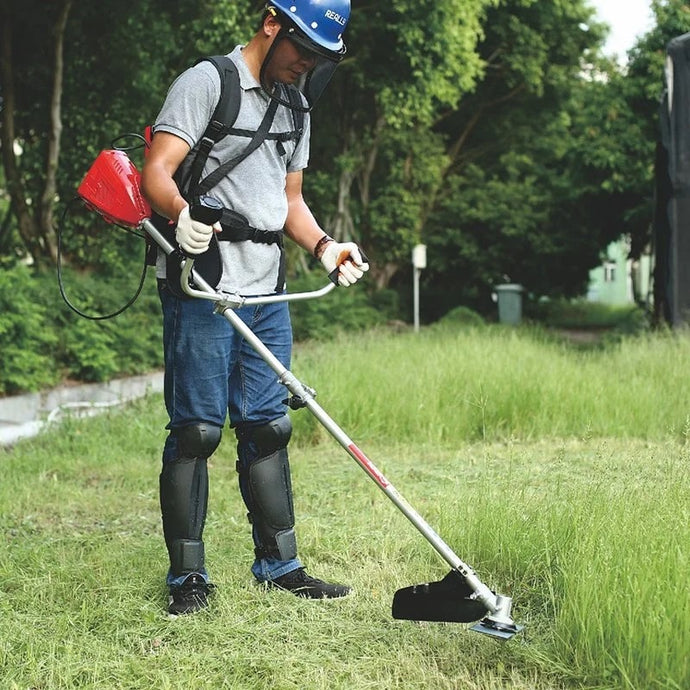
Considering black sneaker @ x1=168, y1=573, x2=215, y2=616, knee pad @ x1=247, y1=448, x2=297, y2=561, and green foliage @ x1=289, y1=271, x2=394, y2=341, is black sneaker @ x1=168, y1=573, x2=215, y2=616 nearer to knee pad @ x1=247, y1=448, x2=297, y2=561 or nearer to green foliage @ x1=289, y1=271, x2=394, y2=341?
knee pad @ x1=247, y1=448, x2=297, y2=561

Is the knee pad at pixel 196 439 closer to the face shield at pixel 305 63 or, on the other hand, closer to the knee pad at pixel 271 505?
the knee pad at pixel 271 505

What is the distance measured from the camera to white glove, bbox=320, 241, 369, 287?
335 centimetres

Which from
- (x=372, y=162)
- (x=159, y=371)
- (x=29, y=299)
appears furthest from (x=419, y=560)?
(x=372, y=162)

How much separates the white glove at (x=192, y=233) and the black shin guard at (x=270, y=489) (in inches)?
30.9

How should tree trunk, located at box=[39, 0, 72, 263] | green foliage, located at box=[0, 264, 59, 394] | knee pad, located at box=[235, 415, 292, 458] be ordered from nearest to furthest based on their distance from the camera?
knee pad, located at box=[235, 415, 292, 458] → green foliage, located at box=[0, 264, 59, 394] → tree trunk, located at box=[39, 0, 72, 263]

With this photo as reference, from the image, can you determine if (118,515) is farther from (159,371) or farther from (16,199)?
(16,199)

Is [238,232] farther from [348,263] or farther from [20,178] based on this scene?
[20,178]

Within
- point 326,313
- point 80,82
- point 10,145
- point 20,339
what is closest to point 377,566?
point 20,339

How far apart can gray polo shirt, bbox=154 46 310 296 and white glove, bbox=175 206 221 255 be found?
36 cm

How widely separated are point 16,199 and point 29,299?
10.2 ft

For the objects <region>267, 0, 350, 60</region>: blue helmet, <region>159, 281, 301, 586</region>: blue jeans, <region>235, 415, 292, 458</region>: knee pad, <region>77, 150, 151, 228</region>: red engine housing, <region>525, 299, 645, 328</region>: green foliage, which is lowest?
<region>525, 299, 645, 328</region>: green foliage

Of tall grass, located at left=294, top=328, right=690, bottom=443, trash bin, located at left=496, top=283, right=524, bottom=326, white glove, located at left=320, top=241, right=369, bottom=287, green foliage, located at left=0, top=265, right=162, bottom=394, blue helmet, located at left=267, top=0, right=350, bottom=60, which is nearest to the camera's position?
blue helmet, located at left=267, top=0, right=350, bottom=60

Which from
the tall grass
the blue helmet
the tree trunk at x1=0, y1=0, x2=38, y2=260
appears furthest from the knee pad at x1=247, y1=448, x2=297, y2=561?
the tree trunk at x1=0, y1=0, x2=38, y2=260

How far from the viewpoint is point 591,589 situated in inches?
113
